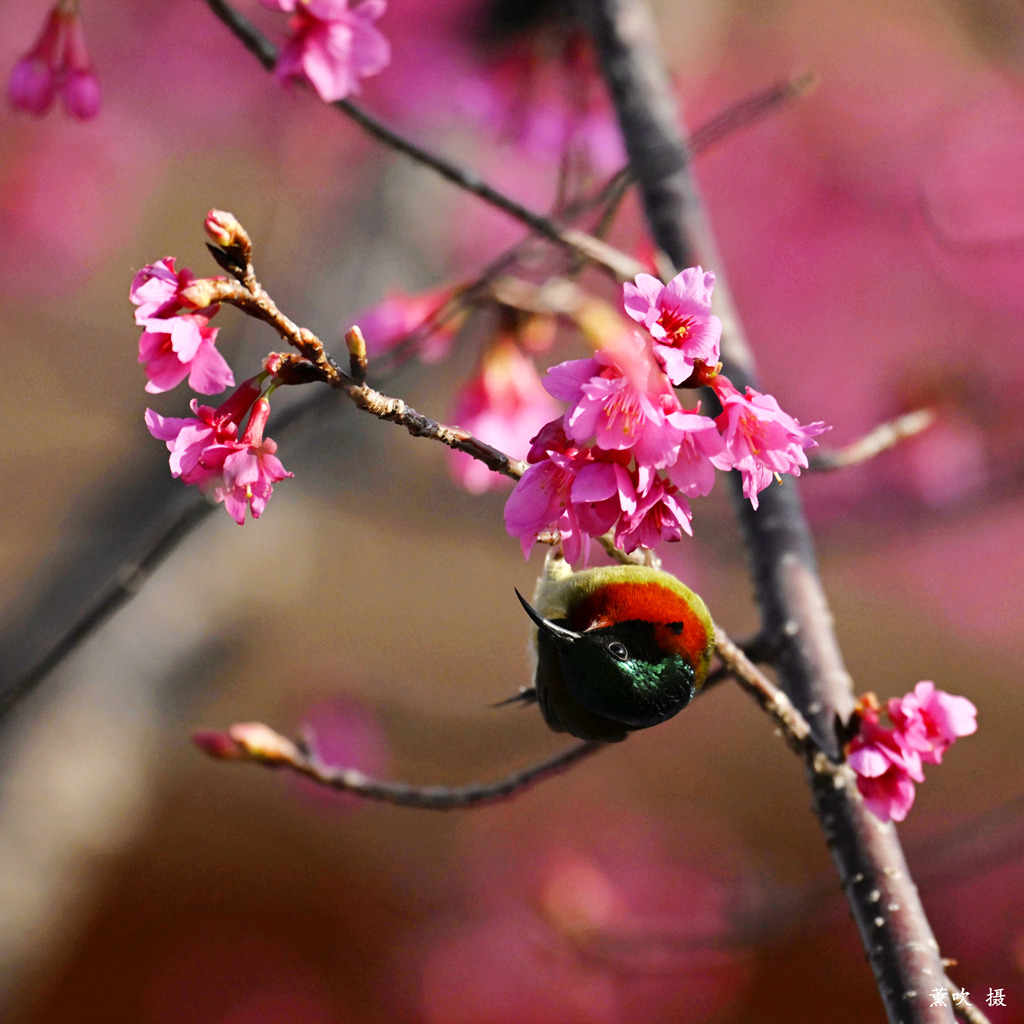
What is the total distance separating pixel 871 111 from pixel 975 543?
5.25 ft

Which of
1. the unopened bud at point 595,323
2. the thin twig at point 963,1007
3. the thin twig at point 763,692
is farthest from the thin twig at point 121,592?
the thin twig at point 963,1007

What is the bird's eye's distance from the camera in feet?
2.36

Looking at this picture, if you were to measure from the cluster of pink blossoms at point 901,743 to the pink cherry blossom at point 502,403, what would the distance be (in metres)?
0.79

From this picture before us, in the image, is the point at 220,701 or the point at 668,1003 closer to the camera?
the point at 668,1003

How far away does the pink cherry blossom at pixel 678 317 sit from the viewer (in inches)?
22.9

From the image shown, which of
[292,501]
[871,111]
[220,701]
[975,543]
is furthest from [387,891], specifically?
[871,111]

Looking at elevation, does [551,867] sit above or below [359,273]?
below

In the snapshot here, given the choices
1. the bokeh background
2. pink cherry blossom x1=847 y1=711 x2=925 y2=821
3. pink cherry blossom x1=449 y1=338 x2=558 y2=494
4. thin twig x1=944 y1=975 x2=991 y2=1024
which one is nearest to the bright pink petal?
pink cherry blossom x1=847 y1=711 x2=925 y2=821

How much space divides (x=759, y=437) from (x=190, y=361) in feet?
1.24

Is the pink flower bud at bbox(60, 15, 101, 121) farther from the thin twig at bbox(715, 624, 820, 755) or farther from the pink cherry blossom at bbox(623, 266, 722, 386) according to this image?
the thin twig at bbox(715, 624, 820, 755)

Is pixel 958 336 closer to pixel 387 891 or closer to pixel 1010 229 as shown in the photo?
pixel 1010 229

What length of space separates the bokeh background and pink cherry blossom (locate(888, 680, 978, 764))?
0.85 m

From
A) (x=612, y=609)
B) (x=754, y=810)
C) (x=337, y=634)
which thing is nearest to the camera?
(x=612, y=609)

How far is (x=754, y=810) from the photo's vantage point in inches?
133
